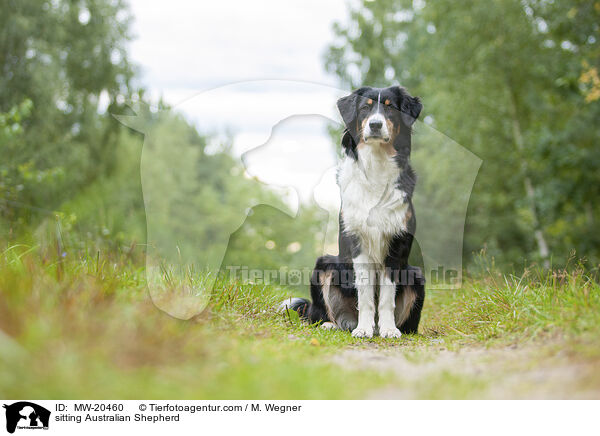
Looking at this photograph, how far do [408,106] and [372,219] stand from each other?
1.06 metres

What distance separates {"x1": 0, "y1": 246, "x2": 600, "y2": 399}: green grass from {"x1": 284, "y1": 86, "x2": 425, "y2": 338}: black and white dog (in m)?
0.39

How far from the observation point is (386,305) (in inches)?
170

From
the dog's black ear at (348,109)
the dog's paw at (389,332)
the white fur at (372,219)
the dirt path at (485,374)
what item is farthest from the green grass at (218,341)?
the dog's black ear at (348,109)

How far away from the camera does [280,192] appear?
467cm

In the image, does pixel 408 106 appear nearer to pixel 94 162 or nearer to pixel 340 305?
pixel 340 305

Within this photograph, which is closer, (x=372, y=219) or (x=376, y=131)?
(x=376, y=131)

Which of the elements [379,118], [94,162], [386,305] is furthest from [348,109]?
[94,162]

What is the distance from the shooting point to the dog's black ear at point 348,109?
4266 mm

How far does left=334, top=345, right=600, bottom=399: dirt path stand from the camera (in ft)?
8.39

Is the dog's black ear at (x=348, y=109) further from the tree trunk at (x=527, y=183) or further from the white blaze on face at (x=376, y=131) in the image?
the tree trunk at (x=527, y=183)

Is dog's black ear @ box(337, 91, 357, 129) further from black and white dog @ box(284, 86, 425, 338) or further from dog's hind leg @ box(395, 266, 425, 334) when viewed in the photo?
dog's hind leg @ box(395, 266, 425, 334)
